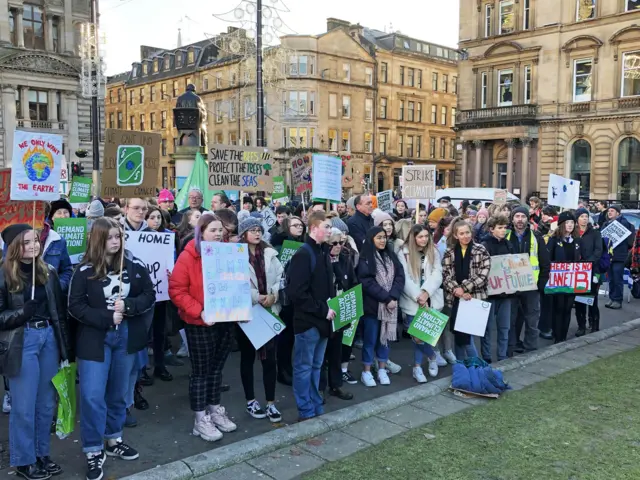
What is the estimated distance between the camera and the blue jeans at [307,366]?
6.00m

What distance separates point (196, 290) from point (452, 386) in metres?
3.34

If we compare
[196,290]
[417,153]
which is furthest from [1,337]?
[417,153]

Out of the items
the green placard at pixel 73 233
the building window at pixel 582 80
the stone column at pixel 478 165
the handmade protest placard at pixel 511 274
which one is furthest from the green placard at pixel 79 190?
the building window at pixel 582 80

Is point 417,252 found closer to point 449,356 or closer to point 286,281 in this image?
point 449,356

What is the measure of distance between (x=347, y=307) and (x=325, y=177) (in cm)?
407

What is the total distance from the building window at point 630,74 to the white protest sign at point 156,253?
3920 cm

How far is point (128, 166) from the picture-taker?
24.9ft

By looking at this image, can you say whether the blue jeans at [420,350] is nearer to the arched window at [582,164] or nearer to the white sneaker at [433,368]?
the white sneaker at [433,368]

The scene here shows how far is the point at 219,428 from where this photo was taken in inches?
230

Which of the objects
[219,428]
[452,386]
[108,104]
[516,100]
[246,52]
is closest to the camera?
[219,428]

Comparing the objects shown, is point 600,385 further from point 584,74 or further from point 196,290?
point 584,74

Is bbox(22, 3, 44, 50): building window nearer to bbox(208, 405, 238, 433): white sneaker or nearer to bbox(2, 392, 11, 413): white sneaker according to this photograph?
bbox(2, 392, 11, 413): white sneaker

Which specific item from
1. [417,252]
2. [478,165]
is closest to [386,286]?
[417,252]

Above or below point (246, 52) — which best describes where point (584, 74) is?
above
